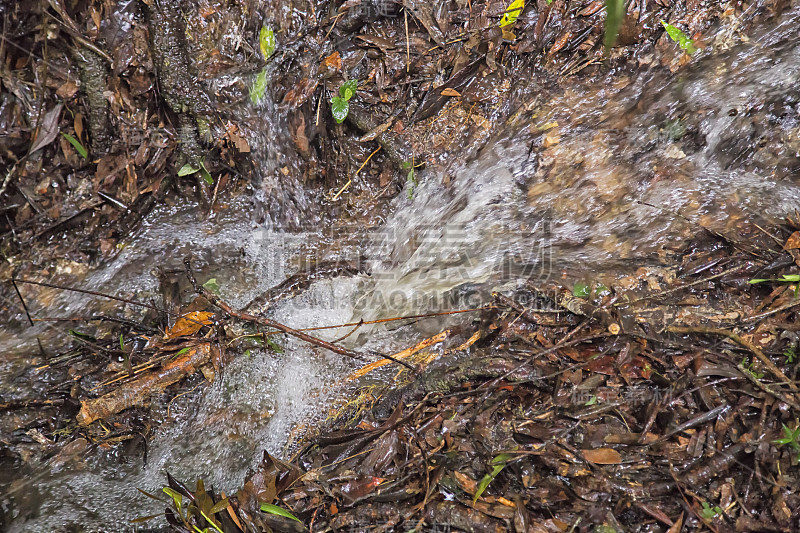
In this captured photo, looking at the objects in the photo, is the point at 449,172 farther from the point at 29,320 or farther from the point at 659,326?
the point at 29,320

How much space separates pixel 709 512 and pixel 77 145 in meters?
4.46

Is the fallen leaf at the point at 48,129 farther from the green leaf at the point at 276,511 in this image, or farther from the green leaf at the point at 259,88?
the green leaf at the point at 276,511

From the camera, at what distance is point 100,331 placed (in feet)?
10.7

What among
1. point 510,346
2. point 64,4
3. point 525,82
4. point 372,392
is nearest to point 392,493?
point 372,392

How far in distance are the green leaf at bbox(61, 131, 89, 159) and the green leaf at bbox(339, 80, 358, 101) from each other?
6.53 ft

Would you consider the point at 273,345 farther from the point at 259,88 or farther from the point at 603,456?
the point at 603,456

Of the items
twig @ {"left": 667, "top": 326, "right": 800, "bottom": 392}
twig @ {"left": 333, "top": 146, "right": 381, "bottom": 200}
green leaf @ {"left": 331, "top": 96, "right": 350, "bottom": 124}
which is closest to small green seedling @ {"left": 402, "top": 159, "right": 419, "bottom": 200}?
twig @ {"left": 333, "top": 146, "right": 381, "bottom": 200}

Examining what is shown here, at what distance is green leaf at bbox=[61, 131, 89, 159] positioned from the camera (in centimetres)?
340

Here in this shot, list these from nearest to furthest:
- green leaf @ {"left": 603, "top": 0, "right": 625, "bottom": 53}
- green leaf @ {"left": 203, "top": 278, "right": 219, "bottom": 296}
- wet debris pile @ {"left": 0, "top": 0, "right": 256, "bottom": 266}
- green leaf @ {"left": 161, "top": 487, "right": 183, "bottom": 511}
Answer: green leaf @ {"left": 603, "top": 0, "right": 625, "bottom": 53} → green leaf @ {"left": 161, "top": 487, "right": 183, "bottom": 511} → wet debris pile @ {"left": 0, "top": 0, "right": 256, "bottom": 266} → green leaf @ {"left": 203, "top": 278, "right": 219, "bottom": 296}

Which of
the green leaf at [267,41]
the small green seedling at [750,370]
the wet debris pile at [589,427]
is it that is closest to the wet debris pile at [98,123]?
the green leaf at [267,41]

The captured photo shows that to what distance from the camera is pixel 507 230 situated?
126 inches

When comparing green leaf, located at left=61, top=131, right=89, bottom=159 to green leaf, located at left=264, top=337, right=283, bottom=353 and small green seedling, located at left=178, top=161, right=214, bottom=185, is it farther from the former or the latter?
green leaf, located at left=264, top=337, right=283, bottom=353

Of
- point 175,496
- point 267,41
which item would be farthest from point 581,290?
point 267,41

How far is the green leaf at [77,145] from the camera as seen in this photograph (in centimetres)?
340
